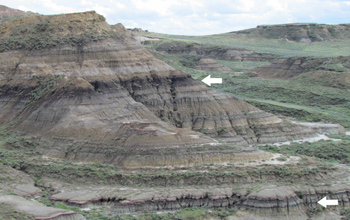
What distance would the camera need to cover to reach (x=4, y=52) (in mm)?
76500

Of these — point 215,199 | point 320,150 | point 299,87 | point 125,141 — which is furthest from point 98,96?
point 299,87

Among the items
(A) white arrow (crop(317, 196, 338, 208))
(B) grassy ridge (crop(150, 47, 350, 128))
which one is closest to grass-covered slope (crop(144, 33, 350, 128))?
(B) grassy ridge (crop(150, 47, 350, 128))

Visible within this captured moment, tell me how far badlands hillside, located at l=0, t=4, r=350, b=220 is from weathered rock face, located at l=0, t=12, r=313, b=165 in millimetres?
148

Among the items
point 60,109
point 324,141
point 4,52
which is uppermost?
point 4,52

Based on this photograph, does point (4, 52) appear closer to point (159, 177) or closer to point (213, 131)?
point (213, 131)

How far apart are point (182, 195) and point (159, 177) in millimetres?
4167

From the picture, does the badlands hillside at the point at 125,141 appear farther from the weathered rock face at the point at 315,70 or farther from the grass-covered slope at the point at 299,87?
the weathered rock face at the point at 315,70

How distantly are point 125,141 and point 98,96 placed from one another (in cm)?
1046

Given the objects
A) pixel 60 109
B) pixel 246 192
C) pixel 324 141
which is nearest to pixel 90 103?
A: pixel 60 109

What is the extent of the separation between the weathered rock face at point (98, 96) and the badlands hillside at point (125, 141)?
0.15 m

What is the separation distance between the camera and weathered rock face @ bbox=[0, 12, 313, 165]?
205 ft

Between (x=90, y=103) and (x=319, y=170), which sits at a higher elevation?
(x=90, y=103)

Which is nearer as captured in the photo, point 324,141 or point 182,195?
point 182,195

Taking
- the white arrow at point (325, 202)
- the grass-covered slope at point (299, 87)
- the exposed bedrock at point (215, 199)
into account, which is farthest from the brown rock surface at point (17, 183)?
the grass-covered slope at point (299, 87)
